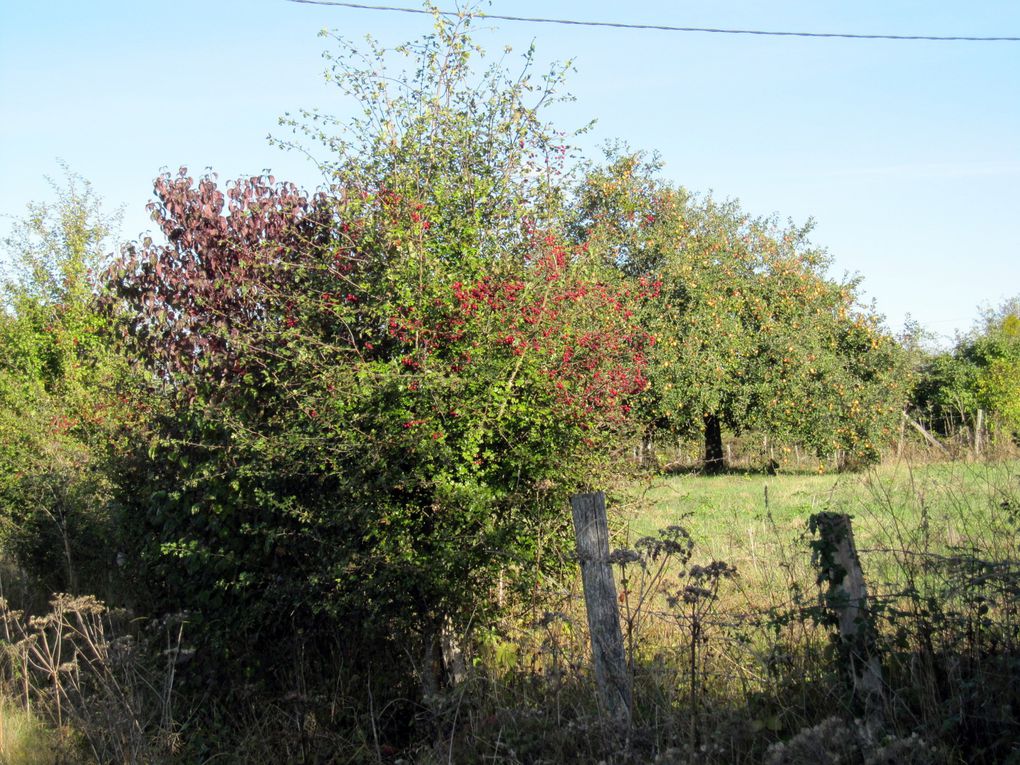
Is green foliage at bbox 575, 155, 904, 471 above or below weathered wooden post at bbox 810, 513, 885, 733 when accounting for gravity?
above

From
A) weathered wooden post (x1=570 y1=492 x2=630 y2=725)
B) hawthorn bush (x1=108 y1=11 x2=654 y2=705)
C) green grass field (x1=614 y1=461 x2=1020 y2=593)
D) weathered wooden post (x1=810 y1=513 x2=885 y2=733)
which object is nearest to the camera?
weathered wooden post (x1=810 y1=513 x2=885 y2=733)

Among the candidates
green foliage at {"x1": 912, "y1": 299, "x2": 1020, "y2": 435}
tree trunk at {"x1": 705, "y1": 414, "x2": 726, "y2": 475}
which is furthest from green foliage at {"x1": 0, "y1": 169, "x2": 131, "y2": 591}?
green foliage at {"x1": 912, "y1": 299, "x2": 1020, "y2": 435}

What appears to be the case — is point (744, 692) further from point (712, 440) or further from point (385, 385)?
point (712, 440)

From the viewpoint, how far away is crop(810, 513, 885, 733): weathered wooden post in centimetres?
380

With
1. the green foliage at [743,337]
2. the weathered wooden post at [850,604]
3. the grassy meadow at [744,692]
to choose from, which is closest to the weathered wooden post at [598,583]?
the grassy meadow at [744,692]

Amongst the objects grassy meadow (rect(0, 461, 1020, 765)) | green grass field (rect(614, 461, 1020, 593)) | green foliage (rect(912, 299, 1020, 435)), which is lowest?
grassy meadow (rect(0, 461, 1020, 765))

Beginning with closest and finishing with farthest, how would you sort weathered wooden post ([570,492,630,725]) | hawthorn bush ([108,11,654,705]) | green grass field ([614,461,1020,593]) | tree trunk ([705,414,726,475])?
weathered wooden post ([570,492,630,725]), green grass field ([614,461,1020,593]), hawthorn bush ([108,11,654,705]), tree trunk ([705,414,726,475])

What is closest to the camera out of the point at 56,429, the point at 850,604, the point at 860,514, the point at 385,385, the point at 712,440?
the point at 850,604

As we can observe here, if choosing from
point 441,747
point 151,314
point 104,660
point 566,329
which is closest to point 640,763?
point 441,747

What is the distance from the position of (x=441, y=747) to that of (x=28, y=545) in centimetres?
987

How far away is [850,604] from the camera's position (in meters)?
3.85

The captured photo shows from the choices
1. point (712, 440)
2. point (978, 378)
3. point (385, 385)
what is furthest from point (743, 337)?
point (385, 385)

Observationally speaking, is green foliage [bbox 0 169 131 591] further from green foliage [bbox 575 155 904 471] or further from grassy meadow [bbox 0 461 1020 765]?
green foliage [bbox 575 155 904 471]

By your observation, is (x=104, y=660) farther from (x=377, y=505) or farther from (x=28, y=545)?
(x=28, y=545)
